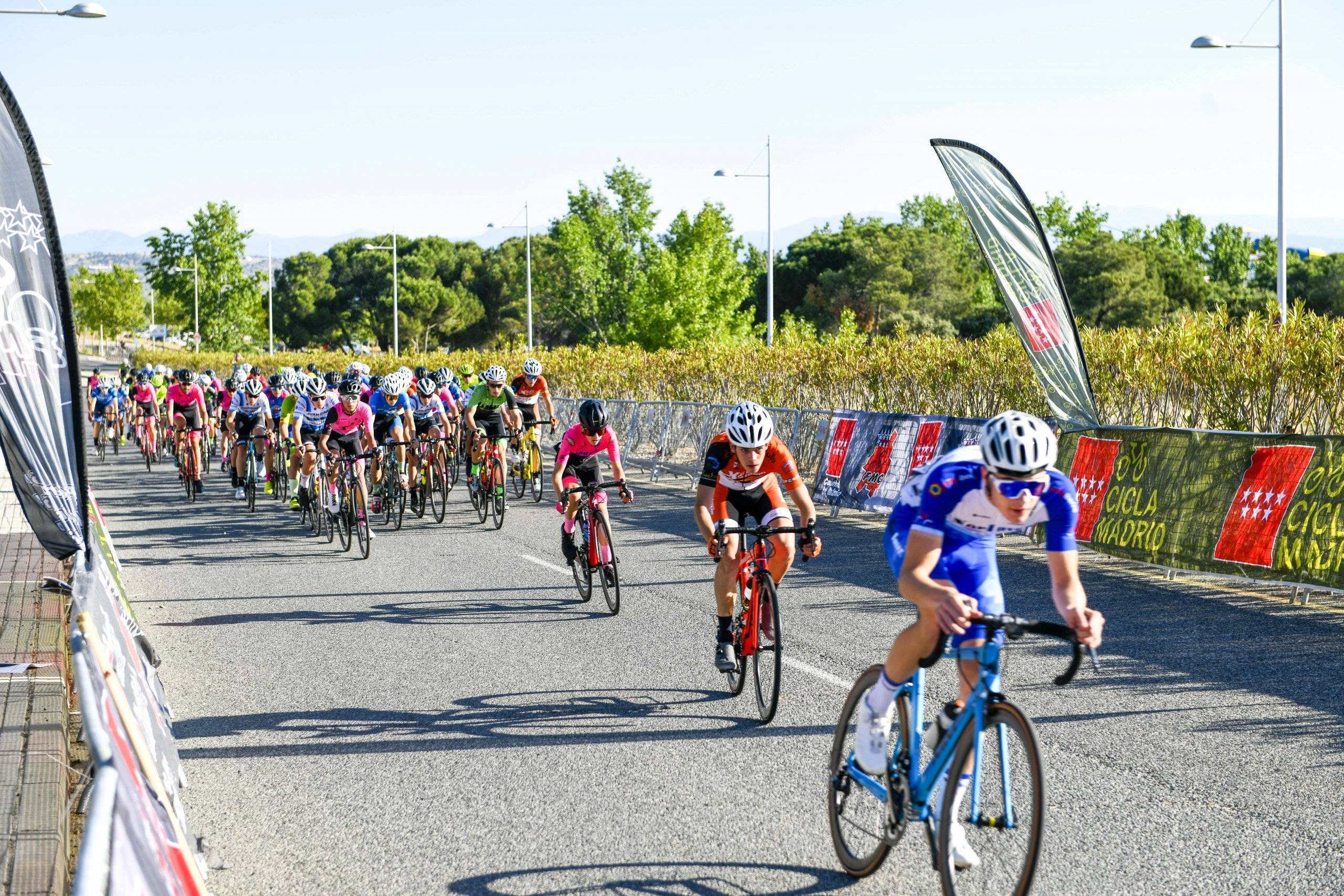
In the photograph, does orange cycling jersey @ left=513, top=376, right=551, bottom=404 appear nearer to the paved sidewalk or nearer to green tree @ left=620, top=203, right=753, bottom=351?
the paved sidewalk

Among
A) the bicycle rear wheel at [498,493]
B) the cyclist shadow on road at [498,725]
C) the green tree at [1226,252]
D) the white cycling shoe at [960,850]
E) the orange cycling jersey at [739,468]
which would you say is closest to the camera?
the white cycling shoe at [960,850]

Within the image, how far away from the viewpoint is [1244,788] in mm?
5605

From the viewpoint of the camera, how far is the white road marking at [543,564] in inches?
491

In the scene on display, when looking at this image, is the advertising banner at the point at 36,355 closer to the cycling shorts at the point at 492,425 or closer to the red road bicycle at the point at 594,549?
the red road bicycle at the point at 594,549

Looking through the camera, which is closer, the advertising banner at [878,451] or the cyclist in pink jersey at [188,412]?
the advertising banner at [878,451]

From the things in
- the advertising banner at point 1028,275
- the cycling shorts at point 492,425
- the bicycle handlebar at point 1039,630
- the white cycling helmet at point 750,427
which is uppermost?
the advertising banner at point 1028,275

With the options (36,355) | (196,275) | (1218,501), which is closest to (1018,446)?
(36,355)

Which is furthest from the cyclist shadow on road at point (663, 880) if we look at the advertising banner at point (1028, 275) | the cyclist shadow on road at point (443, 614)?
the advertising banner at point (1028, 275)

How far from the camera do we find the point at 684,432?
24.6 metres

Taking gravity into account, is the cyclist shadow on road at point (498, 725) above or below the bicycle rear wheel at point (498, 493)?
below

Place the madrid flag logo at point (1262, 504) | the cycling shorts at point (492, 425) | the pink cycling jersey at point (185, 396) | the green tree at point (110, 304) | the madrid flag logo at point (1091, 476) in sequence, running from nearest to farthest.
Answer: the madrid flag logo at point (1262, 504)
the madrid flag logo at point (1091, 476)
the cycling shorts at point (492, 425)
the pink cycling jersey at point (185, 396)
the green tree at point (110, 304)

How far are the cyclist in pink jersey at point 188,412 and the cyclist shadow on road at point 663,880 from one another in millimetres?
17355

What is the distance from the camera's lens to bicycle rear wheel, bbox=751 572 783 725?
6750 mm

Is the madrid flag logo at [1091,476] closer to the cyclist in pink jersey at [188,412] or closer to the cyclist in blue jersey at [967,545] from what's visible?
the cyclist in blue jersey at [967,545]
